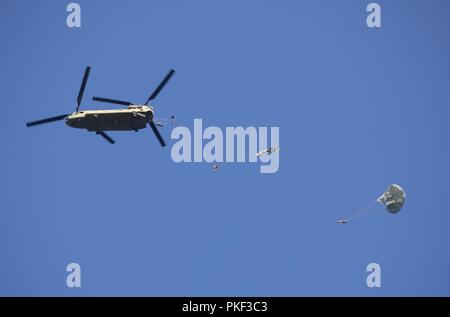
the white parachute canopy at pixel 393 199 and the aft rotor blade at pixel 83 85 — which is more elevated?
the aft rotor blade at pixel 83 85

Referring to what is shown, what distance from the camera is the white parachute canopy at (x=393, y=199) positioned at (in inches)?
2975

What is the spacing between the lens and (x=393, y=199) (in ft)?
249

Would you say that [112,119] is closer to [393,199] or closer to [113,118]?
[113,118]

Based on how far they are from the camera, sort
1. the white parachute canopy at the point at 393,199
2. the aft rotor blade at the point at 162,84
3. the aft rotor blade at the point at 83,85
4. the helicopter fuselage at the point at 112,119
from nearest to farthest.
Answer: the aft rotor blade at the point at 162,84 < the aft rotor blade at the point at 83,85 < the helicopter fuselage at the point at 112,119 < the white parachute canopy at the point at 393,199

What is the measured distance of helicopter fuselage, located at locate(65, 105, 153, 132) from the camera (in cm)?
6384

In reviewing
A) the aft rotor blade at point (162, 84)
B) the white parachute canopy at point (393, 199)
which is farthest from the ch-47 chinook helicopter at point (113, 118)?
the white parachute canopy at point (393, 199)

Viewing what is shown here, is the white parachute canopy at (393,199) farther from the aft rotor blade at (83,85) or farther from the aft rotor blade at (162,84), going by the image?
the aft rotor blade at (83,85)

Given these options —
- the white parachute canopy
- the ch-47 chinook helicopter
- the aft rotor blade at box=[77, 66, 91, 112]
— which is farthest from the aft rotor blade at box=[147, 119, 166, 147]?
the white parachute canopy

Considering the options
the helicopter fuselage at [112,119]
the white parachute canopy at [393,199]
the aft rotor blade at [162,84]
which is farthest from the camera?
the white parachute canopy at [393,199]

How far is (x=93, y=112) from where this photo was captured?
6500cm

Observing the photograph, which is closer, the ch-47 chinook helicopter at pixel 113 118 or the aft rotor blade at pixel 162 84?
the aft rotor blade at pixel 162 84
